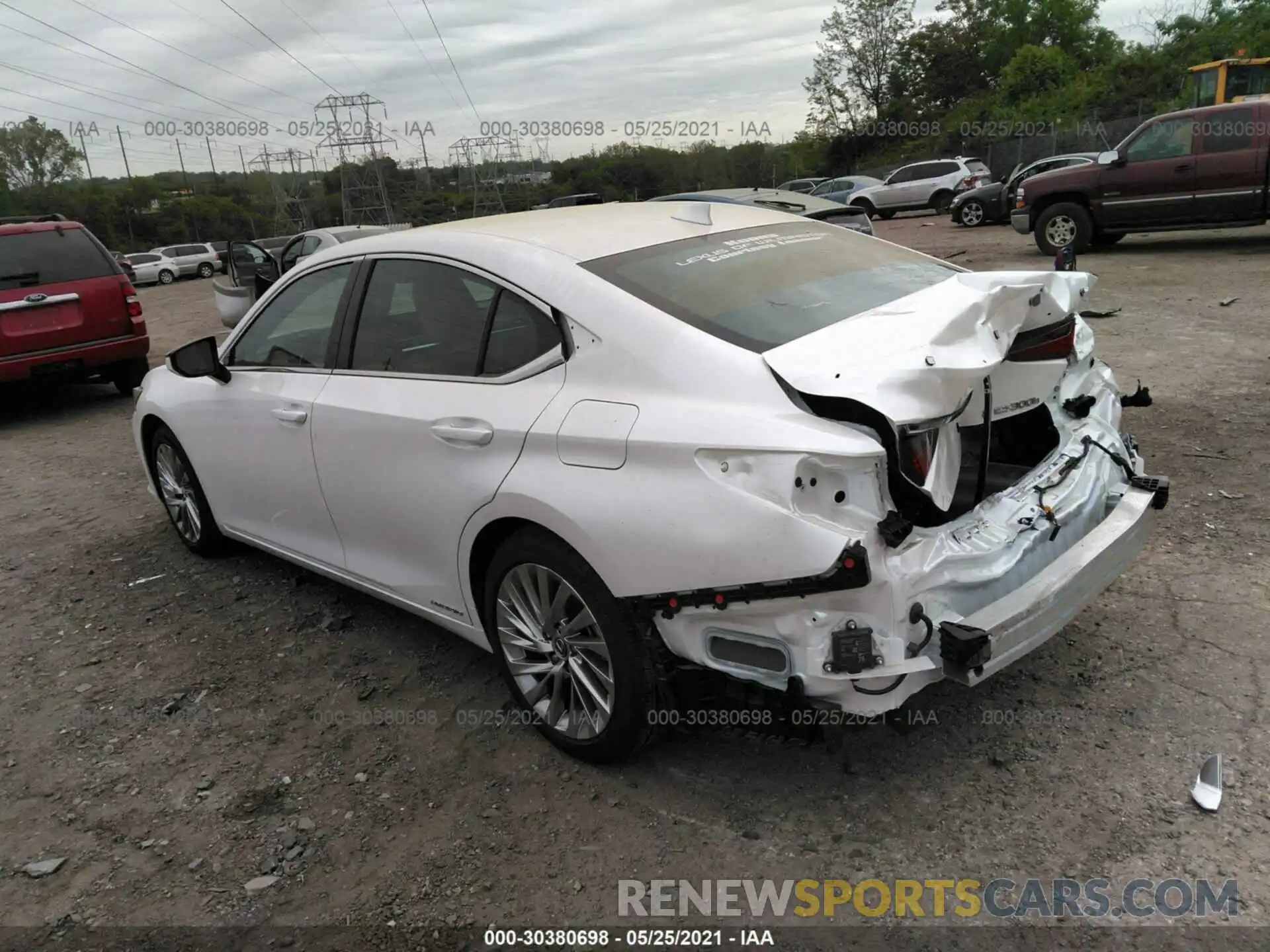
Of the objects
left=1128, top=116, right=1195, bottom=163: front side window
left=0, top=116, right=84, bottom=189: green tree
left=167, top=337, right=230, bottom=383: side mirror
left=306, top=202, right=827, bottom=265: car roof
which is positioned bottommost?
left=167, top=337, right=230, bottom=383: side mirror

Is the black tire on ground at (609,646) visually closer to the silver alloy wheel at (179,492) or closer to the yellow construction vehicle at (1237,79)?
the silver alloy wheel at (179,492)

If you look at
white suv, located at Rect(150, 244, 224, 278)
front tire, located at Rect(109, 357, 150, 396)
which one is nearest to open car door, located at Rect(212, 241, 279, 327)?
front tire, located at Rect(109, 357, 150, 396)

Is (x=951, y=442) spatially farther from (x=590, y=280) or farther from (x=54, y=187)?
(x=54, y=187)

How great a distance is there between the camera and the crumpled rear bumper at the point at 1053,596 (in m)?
2.30

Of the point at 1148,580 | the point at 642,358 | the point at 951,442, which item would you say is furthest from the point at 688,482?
the point at 1148,580

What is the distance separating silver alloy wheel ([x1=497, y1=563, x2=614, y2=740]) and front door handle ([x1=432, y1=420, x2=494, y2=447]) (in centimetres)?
42

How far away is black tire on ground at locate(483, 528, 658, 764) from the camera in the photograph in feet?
8.47

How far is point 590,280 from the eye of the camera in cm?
282

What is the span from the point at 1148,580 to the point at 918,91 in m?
57.0

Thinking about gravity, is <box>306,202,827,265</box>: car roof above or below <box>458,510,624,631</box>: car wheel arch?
above

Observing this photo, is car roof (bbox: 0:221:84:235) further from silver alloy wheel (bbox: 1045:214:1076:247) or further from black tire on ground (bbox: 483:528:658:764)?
silver alloy wheel (bbox: 1045:214:1076:247)

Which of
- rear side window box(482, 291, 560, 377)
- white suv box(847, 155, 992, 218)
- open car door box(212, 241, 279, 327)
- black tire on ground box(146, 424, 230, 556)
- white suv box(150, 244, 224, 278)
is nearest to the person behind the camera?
rear side window box(482, 291, 560, 377)

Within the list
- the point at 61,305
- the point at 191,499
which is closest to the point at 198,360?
the point at 191,499

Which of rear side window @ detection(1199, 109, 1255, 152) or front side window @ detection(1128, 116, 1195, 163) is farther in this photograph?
front side window @ detection(1128, 116, 1195, 163)
